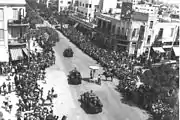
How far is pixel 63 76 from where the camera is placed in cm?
3256

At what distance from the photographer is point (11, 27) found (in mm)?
34688

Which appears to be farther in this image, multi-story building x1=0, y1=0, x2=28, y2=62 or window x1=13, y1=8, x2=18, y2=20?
window x1=13, y1=8, x2=18, y2=20

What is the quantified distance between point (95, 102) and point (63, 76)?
10.6 meters

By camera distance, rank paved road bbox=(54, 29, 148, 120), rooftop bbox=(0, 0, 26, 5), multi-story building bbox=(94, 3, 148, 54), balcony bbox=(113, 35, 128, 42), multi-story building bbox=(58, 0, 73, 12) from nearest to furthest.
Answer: paved road bbox=(54, 29, 148, 120) < rooftop bbox=(0, 0, 26, 5) < multi-story building bbox=(94, 3, 148, 54) < balcony bbox=(113, 35, 128, 42) < multi-story building bbox=(58, 0, 73, 12)

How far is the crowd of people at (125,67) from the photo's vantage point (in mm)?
24587

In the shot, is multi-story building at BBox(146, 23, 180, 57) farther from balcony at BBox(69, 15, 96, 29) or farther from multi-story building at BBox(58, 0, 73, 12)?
multi-story building at BBox(58, 0, 73, 12)

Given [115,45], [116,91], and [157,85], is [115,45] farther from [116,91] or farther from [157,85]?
[157,85]

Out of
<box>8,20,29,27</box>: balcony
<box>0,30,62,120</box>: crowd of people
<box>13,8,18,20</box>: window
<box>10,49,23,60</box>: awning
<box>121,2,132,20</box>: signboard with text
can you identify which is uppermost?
<box>121,2,132,20</box>: signboard with text

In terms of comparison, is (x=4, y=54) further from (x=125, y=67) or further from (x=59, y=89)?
(x=125, y=67)

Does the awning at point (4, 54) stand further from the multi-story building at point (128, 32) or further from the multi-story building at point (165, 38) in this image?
the multi-story building at point (165, 38)

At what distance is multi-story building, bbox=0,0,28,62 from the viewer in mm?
32094

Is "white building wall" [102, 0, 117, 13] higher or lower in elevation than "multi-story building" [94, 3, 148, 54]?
higher

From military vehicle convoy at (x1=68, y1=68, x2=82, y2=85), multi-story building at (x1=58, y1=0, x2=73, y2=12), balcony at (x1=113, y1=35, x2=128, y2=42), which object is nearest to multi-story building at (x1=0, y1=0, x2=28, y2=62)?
military vehicle convoy at (x1=68, y1=68, x2=82, y2=85)

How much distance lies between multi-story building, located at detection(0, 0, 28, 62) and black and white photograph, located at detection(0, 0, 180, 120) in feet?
0.44
